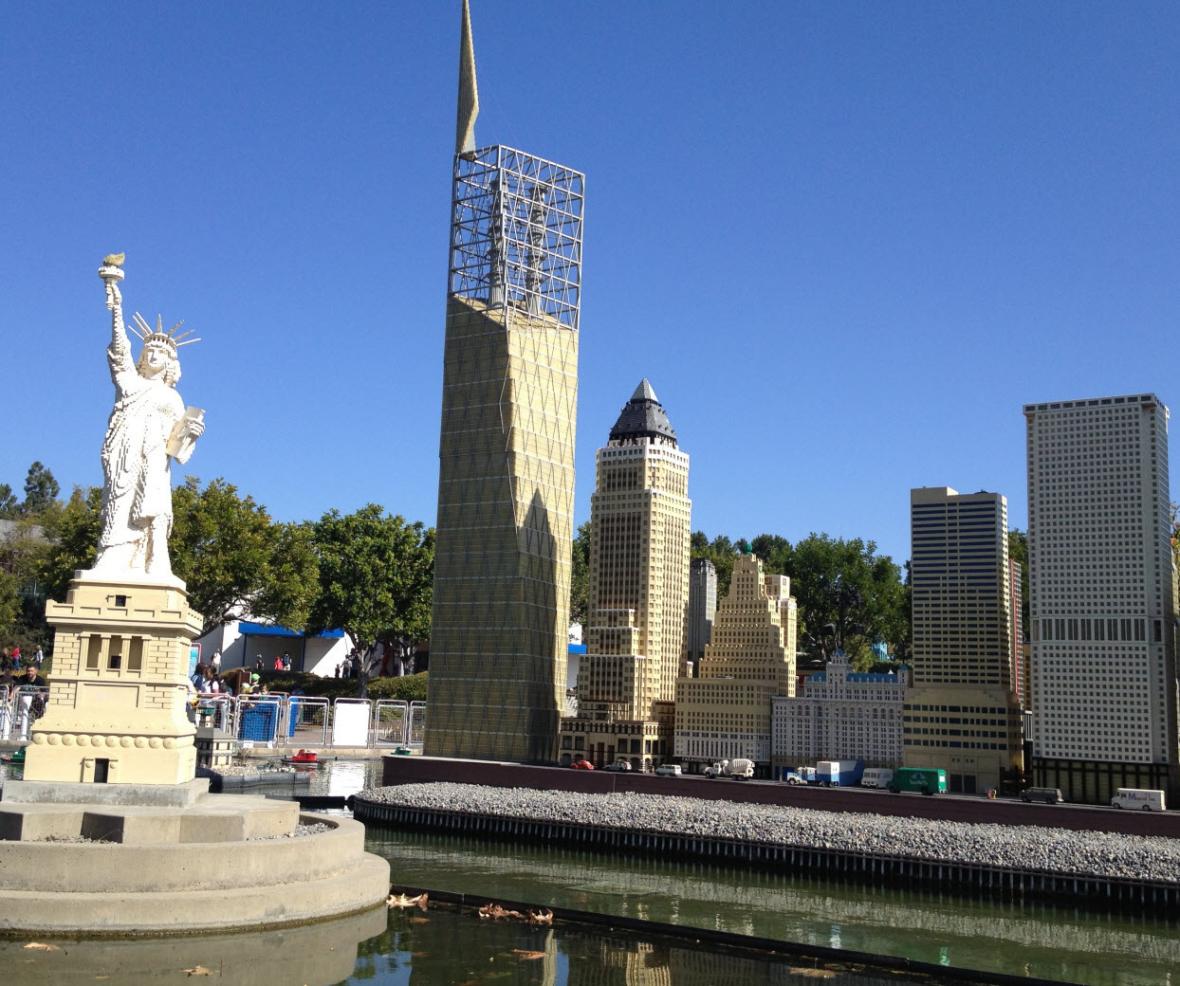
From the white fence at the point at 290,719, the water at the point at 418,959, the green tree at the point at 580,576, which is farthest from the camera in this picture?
the green tree at the point at 580,576

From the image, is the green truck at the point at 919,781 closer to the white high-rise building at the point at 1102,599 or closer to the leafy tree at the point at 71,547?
the white high-rise building at the point at 1102,599

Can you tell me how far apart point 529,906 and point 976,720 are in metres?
64.5

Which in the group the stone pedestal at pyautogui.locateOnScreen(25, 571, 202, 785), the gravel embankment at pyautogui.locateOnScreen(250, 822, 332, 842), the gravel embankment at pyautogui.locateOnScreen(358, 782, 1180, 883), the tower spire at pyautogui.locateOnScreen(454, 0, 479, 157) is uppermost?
the tower spire at pyautogui.locateOnScreen(454, 0, 479, 157)

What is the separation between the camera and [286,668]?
490 feet

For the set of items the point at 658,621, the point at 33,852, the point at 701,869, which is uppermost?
the point at 658,621

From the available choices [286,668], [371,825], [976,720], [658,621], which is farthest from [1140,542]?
[286,668]

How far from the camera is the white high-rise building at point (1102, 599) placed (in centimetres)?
9081

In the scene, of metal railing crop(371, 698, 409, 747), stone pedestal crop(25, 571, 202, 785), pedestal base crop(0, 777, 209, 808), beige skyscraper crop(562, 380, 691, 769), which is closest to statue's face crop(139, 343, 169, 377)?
stone pedestal crop(25, 571, 202, 785)

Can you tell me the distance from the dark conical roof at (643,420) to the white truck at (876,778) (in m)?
39.6

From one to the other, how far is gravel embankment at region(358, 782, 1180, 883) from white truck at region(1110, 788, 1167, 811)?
9.82 m

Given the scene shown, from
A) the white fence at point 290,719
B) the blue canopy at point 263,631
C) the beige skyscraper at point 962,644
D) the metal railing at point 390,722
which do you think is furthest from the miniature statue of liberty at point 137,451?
the blue canopy at point 263,631

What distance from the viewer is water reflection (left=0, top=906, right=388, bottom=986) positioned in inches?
1219

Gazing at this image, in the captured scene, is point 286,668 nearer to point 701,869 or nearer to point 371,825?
point 371,825

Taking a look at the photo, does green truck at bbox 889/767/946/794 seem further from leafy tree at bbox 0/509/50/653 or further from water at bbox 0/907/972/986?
leafy tree at bbox 0/509/50/653
